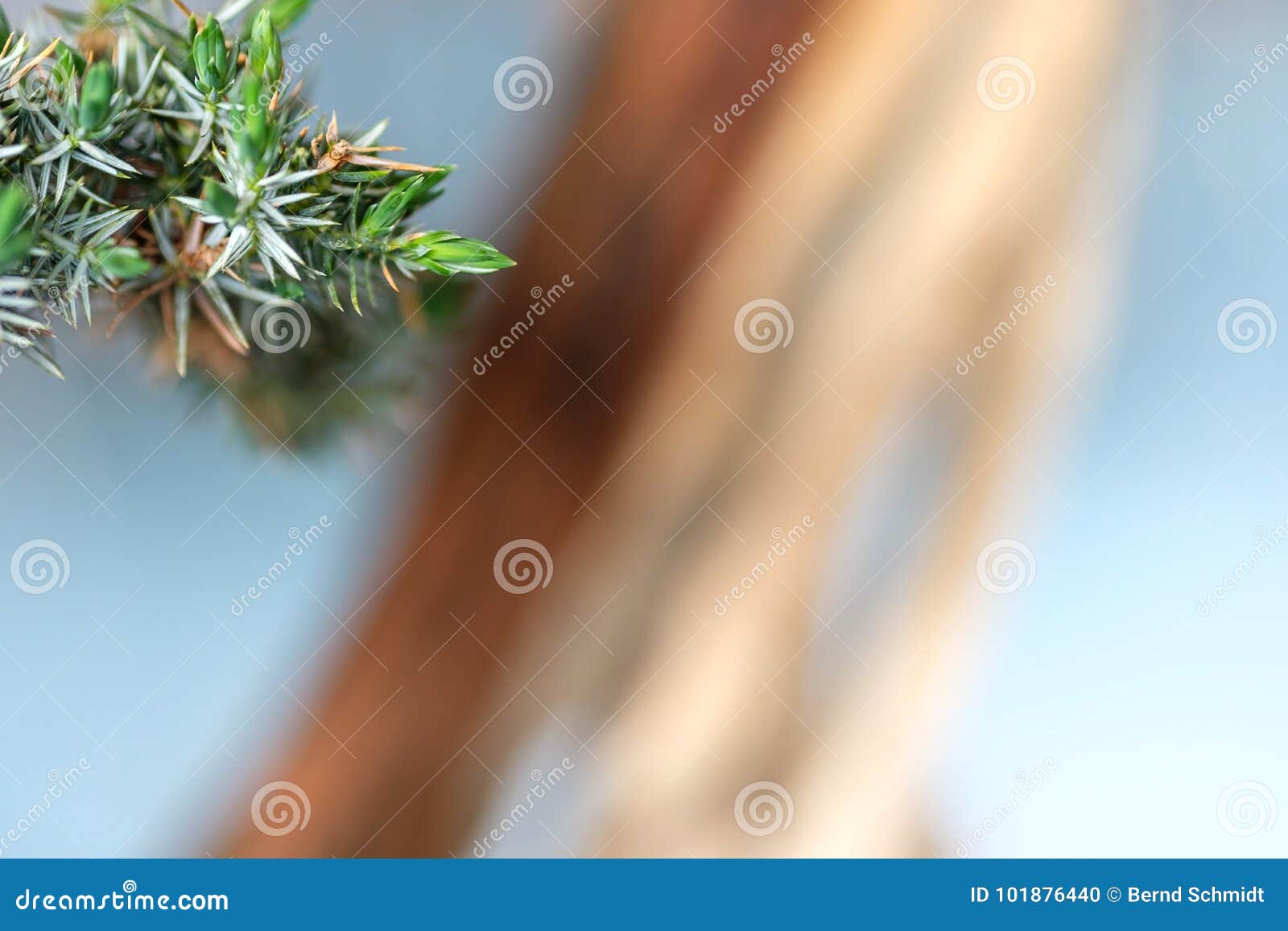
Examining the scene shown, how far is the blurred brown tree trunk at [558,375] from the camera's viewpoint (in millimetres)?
936
